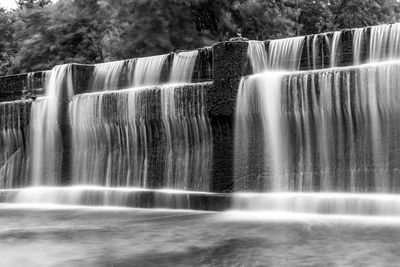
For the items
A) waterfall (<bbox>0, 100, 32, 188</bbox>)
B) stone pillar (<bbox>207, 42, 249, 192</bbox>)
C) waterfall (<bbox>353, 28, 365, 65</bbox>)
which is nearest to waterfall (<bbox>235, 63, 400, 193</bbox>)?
stone pillar (<bbox>207, 42, 249, 192</bbox>)

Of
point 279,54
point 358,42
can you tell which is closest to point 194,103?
point 279,54

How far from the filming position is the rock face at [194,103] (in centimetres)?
1081

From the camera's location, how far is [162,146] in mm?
12125

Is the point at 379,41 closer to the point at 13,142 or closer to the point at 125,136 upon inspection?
the point at 125,136

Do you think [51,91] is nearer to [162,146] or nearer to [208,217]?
[162,146]

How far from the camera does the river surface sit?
→ 5930mm

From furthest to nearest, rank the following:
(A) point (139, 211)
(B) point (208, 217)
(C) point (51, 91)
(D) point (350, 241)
Answer: 1. (C) point (51, 91)
2. (A) point (139, 211)
3. (B) point (208, 217)
4. (D) point (350, 241)

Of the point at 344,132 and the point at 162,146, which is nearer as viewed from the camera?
the point at 344,132

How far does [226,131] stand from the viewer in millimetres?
10891

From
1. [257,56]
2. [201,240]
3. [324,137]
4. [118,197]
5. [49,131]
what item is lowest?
[201,240]

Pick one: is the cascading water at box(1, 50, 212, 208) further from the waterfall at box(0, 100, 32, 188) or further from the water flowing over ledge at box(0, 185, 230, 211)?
the waterfall at box(0, 100, 32, 188)

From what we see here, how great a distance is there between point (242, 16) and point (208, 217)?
49.5 feet

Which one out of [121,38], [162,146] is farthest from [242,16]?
[162,146]

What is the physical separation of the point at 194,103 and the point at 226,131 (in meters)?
0.96
